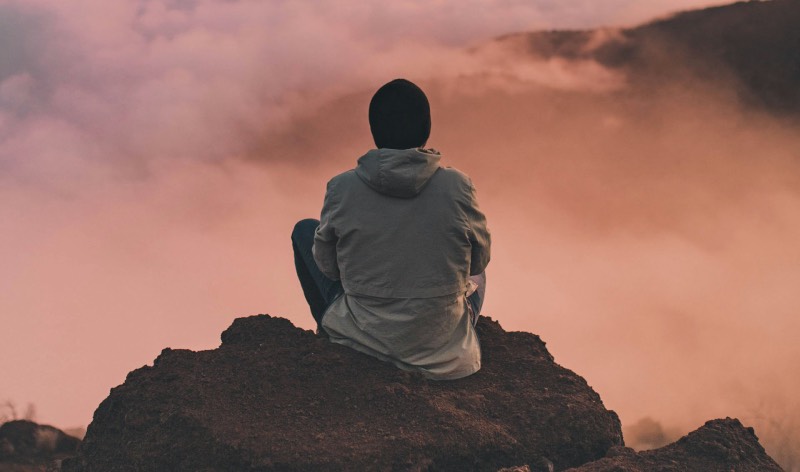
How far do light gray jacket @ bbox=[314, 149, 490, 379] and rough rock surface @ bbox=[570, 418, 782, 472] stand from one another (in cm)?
130

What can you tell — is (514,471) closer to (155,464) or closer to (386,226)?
(386,226)

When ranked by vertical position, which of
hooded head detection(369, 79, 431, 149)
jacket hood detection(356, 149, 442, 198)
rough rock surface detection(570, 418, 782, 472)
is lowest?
rough rock surface detection(570, 418, 782, 472)

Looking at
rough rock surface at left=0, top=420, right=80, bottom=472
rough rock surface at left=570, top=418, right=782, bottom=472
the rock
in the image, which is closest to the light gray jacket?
the rock

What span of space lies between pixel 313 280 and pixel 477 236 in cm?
130

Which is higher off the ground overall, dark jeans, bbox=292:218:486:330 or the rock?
dark jeans, bbox=292:218:486:330

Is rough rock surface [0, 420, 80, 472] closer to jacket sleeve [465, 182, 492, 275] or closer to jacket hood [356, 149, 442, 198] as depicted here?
jacket hood [356, 149, 442, 198]

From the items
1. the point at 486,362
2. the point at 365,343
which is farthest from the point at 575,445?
the point at 365,343

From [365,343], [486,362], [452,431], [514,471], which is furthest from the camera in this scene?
[486,362]

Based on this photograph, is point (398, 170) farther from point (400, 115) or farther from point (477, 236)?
point (477, 236)

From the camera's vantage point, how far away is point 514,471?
559 cm

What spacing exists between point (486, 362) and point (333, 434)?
1.50 metres

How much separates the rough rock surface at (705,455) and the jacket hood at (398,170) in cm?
200

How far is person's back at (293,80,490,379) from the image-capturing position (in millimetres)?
6141

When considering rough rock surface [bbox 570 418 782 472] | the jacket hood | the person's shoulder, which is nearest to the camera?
rough rock surface [bbox 570 418 782 472]
